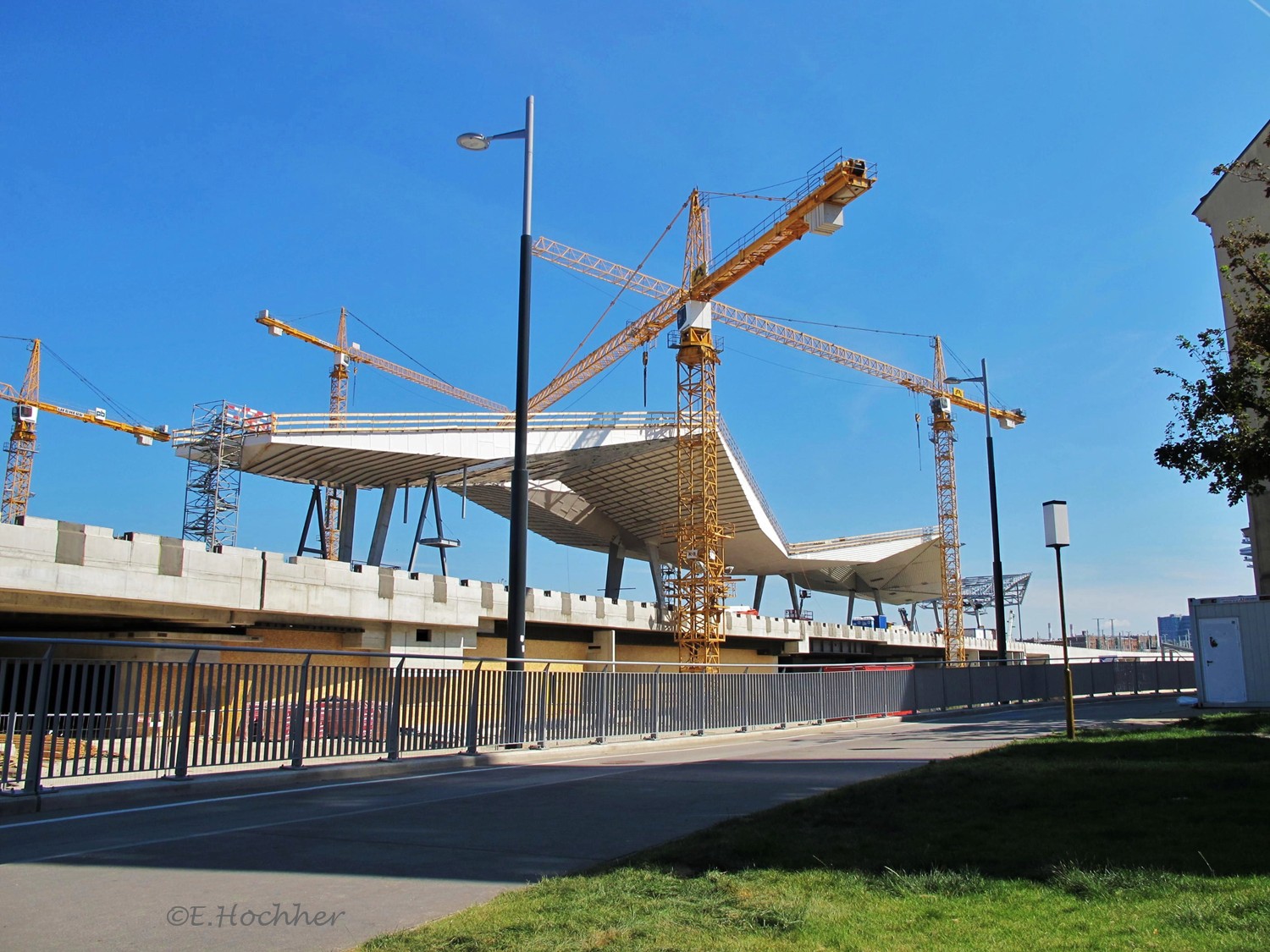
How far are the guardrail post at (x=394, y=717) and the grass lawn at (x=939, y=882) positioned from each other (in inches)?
259

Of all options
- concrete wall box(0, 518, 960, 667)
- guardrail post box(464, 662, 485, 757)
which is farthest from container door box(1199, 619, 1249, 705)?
guardrail post box(464, 662, 485, 757)

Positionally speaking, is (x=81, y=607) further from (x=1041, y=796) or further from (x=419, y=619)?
(x=1041, y=796)

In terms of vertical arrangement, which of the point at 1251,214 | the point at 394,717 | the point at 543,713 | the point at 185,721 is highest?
the point at 1251,214

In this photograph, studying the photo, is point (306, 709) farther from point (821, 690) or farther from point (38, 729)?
point (821, 690)

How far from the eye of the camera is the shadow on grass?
628 cm

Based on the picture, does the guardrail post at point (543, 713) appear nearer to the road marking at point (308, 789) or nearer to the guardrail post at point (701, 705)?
the road marking at point (308, 789)

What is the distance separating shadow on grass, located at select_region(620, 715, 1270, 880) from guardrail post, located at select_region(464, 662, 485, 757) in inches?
263

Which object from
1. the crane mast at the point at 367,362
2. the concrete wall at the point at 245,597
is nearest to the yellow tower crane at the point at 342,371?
the crane mast at the point at 367,362

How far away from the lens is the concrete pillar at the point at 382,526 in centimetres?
5666

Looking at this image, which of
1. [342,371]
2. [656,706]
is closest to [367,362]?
[342,371]

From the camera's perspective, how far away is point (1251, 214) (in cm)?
3384

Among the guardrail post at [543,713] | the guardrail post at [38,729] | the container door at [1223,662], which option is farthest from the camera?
Answer: the container door at [1223,662]

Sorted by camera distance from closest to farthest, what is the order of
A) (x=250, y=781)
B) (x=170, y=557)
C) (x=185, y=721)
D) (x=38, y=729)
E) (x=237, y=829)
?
1. (x=237, y=829)
2. (x=38, y=729)
3. (x=185, y=721)
4. (x=250, y=781)
5. (x=170, y=557)

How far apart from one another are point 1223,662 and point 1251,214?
1670cm
